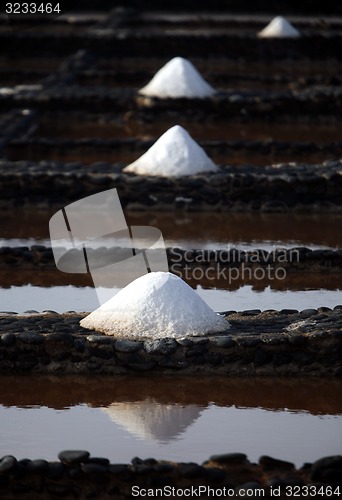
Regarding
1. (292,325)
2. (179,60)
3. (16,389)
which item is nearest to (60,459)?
(16,389)

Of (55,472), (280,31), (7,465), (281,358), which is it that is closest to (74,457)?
(55,472)

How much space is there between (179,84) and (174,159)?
4.08 m

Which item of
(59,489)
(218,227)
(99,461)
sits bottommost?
(218,227)

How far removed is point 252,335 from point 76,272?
2553 millimetres

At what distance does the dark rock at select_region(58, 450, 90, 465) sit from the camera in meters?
5.32

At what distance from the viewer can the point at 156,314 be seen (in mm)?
6676

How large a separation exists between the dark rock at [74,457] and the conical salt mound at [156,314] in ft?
4.30

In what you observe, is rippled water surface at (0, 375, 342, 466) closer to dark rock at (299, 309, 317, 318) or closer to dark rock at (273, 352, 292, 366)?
dark rock at (273, 352, 292, 366)

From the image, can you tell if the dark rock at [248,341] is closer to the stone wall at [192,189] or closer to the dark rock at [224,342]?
the dark rock at [224,342]

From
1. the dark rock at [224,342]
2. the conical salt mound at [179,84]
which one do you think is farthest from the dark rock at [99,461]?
the conical salt mound at [179,84]

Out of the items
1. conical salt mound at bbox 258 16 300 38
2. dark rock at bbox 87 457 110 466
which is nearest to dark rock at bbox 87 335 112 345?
dark rock at bbox 87 457 110 466

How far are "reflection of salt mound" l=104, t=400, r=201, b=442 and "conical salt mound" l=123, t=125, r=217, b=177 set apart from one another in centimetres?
489

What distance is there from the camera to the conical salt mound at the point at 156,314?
6.64 meters

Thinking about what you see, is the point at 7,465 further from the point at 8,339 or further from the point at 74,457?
the point at 8,339
